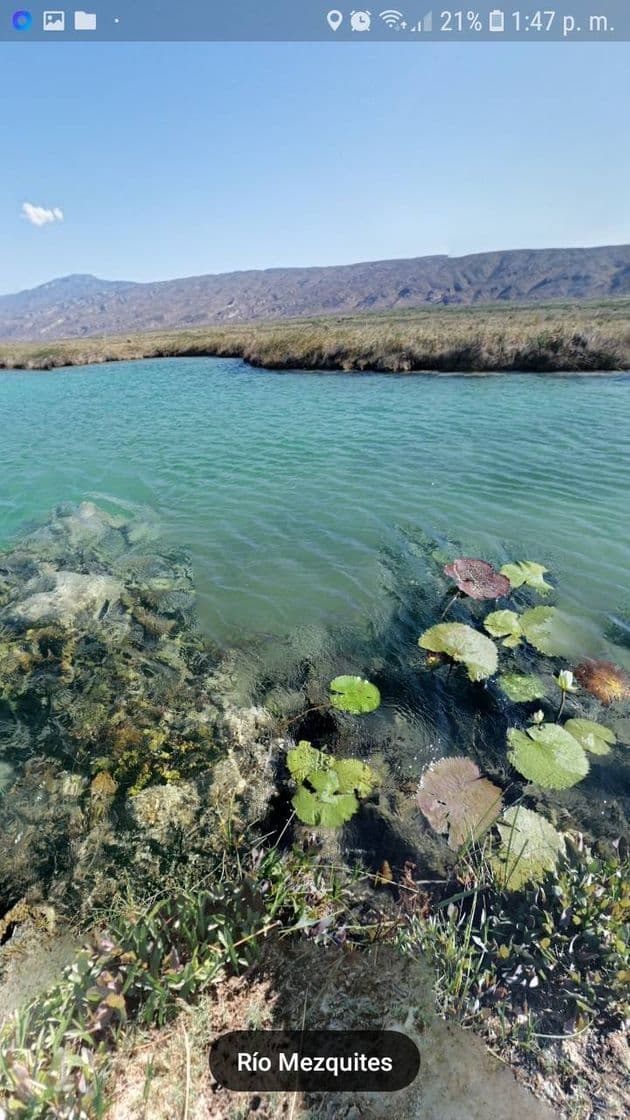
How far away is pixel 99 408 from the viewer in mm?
18297

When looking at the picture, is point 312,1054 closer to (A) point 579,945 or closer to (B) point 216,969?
(B) point 216,969

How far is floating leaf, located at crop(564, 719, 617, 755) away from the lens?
3515 mm

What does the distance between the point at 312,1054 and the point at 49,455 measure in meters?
13.3

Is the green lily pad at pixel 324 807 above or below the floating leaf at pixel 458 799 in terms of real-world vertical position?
above

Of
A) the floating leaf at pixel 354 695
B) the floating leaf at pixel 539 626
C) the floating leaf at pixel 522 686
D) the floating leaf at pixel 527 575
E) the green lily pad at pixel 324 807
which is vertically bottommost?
the green lily pad at pixel 324 807

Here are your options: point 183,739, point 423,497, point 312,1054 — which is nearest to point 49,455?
point 423,497

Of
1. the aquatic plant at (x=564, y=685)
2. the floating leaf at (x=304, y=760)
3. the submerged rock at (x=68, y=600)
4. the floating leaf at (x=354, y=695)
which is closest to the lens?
the floating leaf at (x=304, y=760)

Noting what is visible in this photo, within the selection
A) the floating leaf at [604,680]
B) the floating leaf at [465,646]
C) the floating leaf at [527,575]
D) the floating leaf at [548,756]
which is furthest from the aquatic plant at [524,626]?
the floating leaf at [548,756]

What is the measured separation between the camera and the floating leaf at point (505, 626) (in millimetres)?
4750

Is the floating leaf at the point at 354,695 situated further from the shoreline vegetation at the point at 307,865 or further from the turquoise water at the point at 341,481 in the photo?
the turquoise water at the point at 341,481

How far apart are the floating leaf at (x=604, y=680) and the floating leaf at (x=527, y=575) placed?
129 centimetres

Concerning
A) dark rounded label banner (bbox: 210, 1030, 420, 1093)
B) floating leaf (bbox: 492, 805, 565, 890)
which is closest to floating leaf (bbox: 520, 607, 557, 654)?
floating leaf (bbox: 492, 805, 565, 890)

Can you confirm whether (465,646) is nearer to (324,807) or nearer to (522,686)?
(522,686)

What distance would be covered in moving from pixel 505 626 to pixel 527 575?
1133 mm
